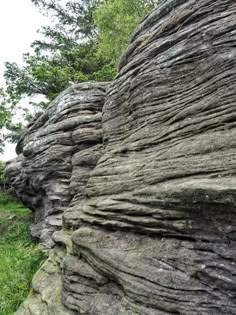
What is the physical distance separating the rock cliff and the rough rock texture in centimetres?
322

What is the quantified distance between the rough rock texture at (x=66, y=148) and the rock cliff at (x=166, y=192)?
3.22m

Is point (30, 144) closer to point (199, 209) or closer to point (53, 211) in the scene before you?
point (53, 211)

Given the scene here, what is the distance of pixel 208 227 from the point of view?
20.1ft

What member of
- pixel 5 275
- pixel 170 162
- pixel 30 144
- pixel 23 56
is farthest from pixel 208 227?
pixel 23 56

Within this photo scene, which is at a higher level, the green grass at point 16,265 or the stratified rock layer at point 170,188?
the stratified rock layer at point 170,188

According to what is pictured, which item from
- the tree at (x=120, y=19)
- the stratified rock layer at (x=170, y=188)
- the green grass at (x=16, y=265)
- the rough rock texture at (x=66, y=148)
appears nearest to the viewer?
the stratified rock layer at (x=170, y=188)

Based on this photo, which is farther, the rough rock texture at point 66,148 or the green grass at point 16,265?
the rough rock texture at point 66,148

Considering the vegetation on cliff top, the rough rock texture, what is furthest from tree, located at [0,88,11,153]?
the rough rock texture

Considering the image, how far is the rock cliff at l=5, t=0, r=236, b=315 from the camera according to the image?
599 cm

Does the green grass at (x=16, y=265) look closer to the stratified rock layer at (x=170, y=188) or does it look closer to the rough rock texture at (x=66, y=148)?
the rough rock texture at (x=66, y=148)

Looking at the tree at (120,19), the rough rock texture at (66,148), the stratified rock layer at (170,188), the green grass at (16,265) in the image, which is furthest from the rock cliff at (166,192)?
the tree at (120,19)

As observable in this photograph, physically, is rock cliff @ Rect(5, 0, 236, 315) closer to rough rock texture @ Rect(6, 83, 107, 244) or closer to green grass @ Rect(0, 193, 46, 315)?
green grass @ Rect(0, 193, 46, 315)

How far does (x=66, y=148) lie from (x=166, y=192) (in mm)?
8683

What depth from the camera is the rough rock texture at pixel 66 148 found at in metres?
13.7
